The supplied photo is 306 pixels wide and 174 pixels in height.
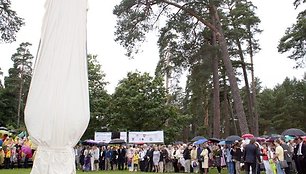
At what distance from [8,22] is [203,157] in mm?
11694

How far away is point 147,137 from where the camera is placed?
27.6 meters

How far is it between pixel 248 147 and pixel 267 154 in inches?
63.8

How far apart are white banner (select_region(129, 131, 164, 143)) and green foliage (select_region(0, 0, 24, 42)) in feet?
40.3

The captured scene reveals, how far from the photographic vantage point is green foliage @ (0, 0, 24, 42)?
18.2m

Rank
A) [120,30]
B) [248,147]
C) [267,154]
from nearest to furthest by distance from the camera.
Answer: [248,147] < [267,154] < [120,30]

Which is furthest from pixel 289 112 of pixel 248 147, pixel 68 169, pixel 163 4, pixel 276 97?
pixel 68 169

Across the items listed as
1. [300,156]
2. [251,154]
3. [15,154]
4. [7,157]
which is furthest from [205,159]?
[7,157]

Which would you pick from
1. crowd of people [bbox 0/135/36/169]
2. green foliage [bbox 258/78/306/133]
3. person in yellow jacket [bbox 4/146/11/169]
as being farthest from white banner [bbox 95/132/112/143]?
green foliage [bbox 258/78/306/133]

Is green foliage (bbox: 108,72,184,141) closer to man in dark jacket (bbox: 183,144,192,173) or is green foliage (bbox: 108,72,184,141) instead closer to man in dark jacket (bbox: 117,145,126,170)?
man in dark jacket (bbox: 117,145,126,170)

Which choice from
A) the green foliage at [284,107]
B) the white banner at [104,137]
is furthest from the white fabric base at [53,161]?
the green foliage at [284,107]

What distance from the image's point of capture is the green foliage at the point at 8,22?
18.2m

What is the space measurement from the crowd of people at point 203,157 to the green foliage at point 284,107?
108 feet

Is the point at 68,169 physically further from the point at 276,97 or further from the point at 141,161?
the point at 276,97

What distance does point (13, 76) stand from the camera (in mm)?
63406
